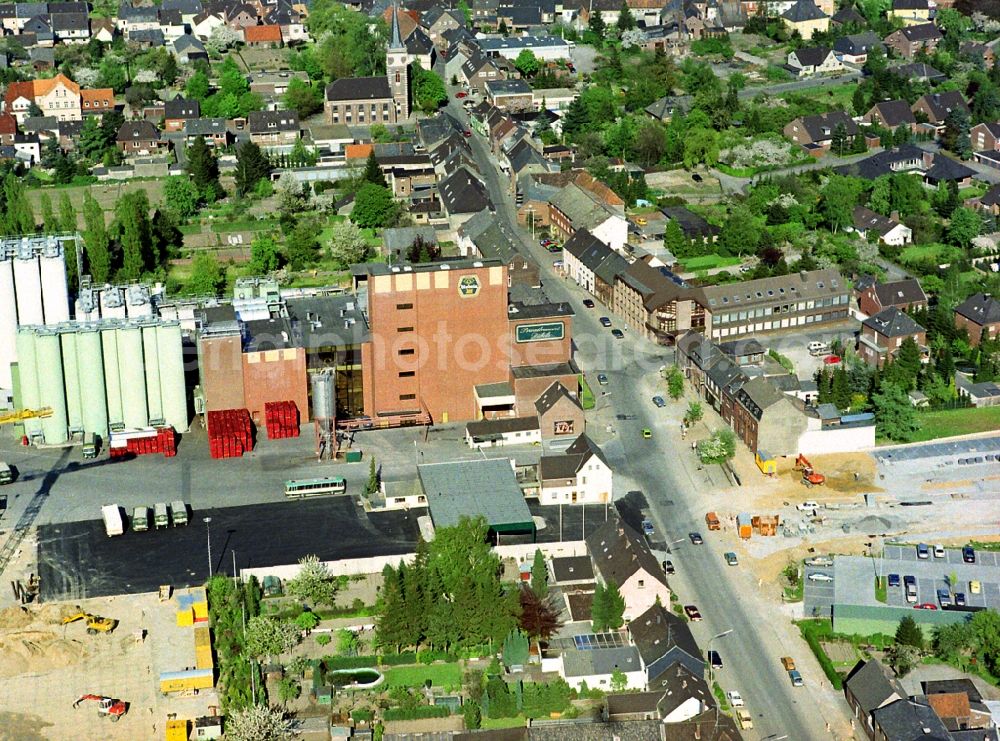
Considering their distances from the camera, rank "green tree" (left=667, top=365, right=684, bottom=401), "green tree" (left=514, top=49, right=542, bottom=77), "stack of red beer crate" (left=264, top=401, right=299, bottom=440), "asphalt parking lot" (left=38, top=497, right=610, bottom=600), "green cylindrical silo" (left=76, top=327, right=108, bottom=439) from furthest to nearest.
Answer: "green tree" (left=514, top=49, right=542, bottom=77), "green tree" (left=667, top=365, right=684, bottom=401), "stack of red beer crate" (left=264, top=401, right=299, bottom=440), "green cylindrical silo" (left=76, top=327, right=108, bottom=439), "asphalt parking lot" (left=38, top=497, right=610, bottom=600)

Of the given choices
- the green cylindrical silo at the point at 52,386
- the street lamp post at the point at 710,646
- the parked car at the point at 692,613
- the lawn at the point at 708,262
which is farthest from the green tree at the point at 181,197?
the street lamp post at the point at 710,646

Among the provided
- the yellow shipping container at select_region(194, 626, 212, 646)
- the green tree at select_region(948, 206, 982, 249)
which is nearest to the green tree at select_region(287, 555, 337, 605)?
the yellow shipping container at select_region(194, 626, 212, 646)

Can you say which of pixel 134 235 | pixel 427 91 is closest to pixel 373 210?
pixel 134 235

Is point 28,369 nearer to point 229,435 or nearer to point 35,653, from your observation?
point 229,435

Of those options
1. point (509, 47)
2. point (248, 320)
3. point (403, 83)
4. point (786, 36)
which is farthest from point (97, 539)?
point (786, 36)

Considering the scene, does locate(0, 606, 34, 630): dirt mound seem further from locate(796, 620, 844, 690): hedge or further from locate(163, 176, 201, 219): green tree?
locate(163, 176, 201, 219): green tree

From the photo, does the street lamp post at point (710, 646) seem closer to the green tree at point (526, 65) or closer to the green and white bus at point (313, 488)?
the green and white bus at point (313, 488)

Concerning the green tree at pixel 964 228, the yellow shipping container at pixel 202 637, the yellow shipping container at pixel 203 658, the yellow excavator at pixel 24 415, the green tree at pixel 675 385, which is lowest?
the yellow shipping container at pixel 203 658
